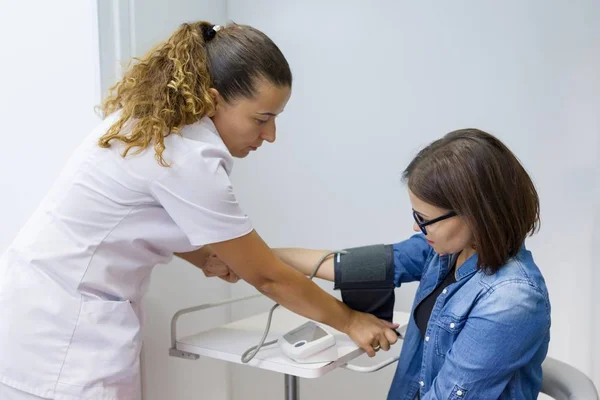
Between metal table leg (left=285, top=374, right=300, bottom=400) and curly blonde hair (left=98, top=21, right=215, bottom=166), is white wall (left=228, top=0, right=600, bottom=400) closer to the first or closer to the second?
metal table leg (left=285, top=374, right=300, bottom=400)

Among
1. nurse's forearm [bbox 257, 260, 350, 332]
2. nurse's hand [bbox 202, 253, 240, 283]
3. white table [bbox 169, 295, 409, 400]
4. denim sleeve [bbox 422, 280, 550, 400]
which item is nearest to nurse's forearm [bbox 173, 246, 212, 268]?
nurse's hand [bbox 202, 253, 240, 283]

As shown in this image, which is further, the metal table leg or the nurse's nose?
the metal table leg

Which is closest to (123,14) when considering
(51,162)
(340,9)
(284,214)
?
(51,162)

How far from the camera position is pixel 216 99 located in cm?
122

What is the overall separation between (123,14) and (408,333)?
1.12m

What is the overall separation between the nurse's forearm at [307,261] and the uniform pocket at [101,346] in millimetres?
508

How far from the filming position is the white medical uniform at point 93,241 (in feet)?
3.71

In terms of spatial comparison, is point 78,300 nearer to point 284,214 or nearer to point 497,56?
point 284,214

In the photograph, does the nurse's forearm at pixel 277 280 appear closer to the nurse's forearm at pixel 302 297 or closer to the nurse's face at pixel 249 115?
the nurse's forearm at pixel 302 297

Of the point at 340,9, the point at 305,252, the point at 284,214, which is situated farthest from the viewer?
the point at 284,214

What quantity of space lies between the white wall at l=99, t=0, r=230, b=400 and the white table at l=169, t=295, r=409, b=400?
31 cm

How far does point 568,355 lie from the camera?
1.86 meters

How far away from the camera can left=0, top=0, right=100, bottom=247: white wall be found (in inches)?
64.1

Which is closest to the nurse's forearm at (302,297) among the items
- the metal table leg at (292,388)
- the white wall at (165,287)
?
the metal table leg at (292,388)
